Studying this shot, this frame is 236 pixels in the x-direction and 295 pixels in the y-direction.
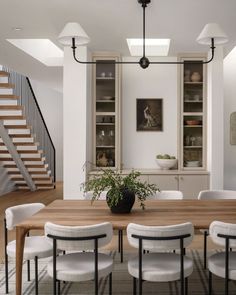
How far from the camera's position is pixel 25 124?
8.66 metres

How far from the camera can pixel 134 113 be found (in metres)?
6.73

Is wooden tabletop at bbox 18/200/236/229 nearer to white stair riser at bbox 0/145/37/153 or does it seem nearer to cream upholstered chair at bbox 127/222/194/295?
cream upholstered chair at bbox 127/222/194/295

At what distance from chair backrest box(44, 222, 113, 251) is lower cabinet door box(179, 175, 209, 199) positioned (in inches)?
140

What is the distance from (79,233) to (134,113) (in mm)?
4212

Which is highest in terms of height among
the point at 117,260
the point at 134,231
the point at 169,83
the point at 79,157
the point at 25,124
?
the point at 169,83

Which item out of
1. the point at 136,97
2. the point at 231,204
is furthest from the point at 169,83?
the point at 231,204

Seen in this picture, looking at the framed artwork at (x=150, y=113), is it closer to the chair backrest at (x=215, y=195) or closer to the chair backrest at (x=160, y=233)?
the chair backrest at (x=215, y=195)

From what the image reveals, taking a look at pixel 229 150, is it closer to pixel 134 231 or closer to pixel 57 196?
pixel 57 196

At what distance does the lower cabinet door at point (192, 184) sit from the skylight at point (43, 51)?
3396 mm

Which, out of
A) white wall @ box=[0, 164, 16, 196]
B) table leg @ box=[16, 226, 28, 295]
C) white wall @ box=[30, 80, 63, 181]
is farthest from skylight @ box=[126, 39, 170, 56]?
white wall @ box=[30, 80, 63, 181]

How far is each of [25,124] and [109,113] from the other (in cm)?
289

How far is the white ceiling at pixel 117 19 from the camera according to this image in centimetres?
434

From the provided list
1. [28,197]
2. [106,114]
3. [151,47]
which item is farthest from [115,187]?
[28,197]

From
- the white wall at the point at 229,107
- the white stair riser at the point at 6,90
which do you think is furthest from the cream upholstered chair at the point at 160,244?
the white stair riser at the point at 6,90
